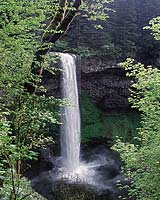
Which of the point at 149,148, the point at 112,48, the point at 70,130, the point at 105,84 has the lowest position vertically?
the point at 149,148

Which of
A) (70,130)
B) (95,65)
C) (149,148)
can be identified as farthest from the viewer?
(95,65)

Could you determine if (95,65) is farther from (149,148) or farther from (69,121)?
(149,148)

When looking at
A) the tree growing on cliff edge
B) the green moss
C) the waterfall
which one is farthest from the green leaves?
the green moss

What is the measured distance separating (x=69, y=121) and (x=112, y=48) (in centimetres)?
423

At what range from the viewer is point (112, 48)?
1698 centimetres

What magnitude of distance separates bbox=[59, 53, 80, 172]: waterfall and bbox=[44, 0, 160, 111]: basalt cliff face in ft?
3.36

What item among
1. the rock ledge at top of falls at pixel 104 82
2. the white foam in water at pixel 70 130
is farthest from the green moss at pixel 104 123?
the white foam in water at pixel 70 130

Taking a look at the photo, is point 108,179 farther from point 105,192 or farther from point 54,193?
point 54,193

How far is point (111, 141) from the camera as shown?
639 inches

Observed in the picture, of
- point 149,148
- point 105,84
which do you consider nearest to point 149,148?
point 149,148

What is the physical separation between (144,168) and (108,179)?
24.3 ft

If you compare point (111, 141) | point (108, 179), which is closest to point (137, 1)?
point (111, 141)

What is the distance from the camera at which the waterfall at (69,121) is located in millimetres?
15234

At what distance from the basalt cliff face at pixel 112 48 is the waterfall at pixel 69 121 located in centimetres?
102
